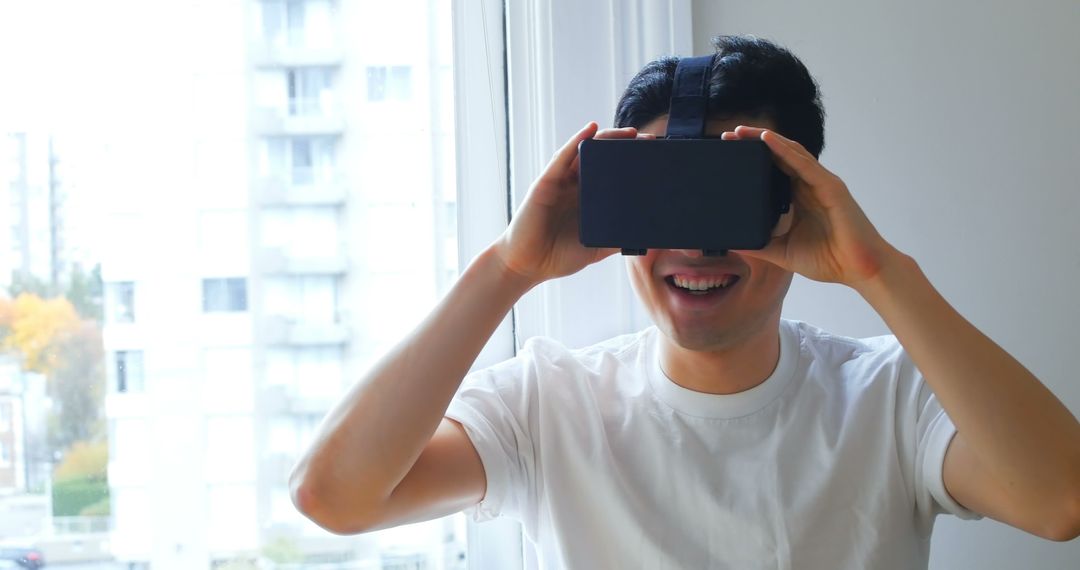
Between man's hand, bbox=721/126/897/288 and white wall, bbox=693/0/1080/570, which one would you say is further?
white wall, bbox=693/0/1080/570

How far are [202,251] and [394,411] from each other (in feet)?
1.53

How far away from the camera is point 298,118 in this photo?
4.42 feet

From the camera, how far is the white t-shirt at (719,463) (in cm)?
110

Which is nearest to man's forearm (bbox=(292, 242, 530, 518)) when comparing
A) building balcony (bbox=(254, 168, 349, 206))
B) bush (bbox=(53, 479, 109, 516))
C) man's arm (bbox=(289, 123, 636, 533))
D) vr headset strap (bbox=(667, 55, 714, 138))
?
man's arm (bbox=(289, 123, 636, 533))

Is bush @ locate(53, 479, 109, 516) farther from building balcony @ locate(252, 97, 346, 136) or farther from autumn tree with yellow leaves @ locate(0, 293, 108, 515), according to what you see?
building balcony @ locate(252, 97, 346, 136)

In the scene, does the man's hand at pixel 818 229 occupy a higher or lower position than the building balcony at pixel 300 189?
lower

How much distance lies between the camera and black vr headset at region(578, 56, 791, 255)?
0.89 metres

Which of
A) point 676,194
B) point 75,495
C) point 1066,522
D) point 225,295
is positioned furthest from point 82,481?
point 1066,522

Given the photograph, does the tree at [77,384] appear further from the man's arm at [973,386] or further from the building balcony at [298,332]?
the man's arm at [973,386]

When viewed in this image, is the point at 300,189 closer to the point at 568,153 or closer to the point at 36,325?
the point at 36,325

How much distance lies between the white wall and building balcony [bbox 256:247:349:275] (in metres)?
0.54

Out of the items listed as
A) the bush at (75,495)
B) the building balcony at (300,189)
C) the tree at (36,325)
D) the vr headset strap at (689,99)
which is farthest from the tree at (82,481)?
the vr headset strap at (689,99)

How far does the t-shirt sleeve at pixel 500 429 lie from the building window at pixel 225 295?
0.36 metres

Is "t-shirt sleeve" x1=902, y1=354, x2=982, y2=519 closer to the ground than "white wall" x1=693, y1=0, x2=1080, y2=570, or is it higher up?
closer to the ground
